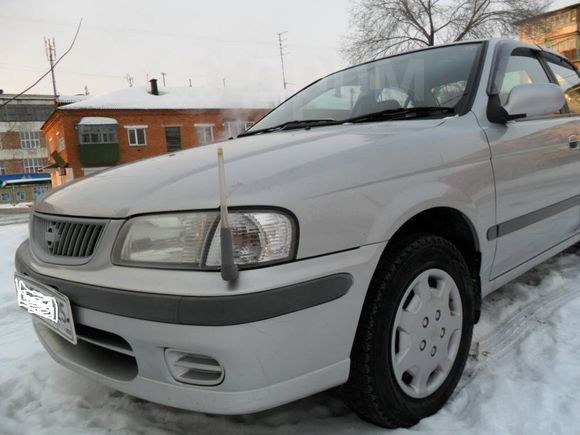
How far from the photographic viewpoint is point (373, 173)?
1515 mm

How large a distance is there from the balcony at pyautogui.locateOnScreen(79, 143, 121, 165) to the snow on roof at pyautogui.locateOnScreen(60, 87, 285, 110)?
2430 mm

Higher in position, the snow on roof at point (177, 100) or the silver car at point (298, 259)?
the snow on roof at point (177, 100)

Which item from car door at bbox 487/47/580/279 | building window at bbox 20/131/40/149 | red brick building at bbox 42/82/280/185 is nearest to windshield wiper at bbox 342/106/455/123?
car door at bbox 487/47/580/279

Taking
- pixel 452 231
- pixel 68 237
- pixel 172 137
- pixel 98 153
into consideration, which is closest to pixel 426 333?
pixel 452 231

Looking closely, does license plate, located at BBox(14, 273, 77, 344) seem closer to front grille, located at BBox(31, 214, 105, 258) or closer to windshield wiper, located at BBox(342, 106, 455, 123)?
front grille, located at BBox(31, 214, 105, 258)

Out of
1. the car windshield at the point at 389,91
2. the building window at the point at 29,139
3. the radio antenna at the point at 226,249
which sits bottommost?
the radio antenna at the point at 226,249

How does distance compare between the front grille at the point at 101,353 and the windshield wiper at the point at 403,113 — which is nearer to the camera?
the front grille at the point at 101,353

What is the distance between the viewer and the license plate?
60.6 inches

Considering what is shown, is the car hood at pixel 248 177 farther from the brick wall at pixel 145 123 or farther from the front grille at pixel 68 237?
the brick wall at pixel 145 123

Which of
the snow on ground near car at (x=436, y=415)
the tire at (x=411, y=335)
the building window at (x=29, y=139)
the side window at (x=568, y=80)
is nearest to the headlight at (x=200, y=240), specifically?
the tire at (x=411, y=335)

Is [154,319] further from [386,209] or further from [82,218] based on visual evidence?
[386,209]

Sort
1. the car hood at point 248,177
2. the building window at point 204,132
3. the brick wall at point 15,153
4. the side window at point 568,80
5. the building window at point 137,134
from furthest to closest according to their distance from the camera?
the brick wall at point 15,153
the building window at point 204,132
the building window at point 137,134
the side window at point 568,80
the car hood at point 248,177

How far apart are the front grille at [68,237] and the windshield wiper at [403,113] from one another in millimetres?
1328

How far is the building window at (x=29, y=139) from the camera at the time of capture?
4850 cm
